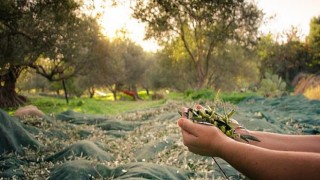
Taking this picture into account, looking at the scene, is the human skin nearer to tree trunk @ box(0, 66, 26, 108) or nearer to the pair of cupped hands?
the pair of cupped hands

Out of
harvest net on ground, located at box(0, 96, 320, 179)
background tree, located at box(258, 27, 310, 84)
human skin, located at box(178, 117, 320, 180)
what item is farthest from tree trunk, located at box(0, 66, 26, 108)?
background tree, located at box(258, 27, 310, 84)

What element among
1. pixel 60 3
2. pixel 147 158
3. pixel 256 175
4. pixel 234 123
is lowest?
pixel 147 158

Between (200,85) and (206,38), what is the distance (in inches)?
180

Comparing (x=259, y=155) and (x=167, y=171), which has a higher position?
(x=259, y=155)

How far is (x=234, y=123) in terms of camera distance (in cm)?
353

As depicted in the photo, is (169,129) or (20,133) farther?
(169,129)

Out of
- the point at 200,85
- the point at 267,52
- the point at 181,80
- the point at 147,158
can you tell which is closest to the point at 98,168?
the point at 147,158

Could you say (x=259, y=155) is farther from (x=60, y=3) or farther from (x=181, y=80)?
(x=181, y=80)

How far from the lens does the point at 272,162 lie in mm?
2393

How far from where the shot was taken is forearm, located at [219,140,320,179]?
88.7 inches

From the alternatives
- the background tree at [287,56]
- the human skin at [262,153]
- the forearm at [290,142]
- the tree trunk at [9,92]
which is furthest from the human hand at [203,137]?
the background tree at [287,56]

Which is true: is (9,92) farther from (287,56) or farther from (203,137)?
(287,56)

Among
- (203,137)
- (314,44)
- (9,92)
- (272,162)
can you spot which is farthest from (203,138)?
(314,44)

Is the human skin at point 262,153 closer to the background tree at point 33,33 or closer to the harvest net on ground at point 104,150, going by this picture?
the harvest net on ground at point 104,150
